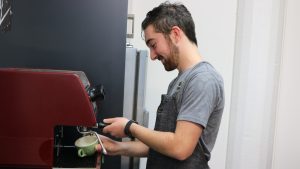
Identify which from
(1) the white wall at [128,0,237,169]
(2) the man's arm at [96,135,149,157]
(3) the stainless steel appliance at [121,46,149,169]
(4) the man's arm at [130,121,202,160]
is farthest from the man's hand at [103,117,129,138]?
(1) the white wall at [128,0,237,169]

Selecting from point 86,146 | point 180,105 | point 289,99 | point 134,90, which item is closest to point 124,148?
point 86,146

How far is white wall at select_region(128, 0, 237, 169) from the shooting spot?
2385 millimetres

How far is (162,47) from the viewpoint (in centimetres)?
127

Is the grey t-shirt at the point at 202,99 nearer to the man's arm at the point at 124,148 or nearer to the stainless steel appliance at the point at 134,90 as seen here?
the man's arm at the point at 124,148

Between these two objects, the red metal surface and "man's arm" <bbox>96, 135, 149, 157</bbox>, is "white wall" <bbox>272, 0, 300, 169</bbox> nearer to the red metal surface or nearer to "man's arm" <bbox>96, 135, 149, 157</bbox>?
"man's arm" <bbox>96, 135, 149, 157</bbox>

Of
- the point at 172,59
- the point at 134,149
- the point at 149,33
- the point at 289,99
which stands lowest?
the point at 134,149

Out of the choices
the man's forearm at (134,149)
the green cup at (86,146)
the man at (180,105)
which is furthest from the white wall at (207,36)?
the green cup at (86,146)

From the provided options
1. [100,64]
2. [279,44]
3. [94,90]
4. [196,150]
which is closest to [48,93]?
[94,90]

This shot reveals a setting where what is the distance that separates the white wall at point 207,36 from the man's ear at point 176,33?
1146 millimetres

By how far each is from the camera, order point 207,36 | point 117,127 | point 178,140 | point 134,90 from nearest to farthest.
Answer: point 178,140 → point 117,127 → point 134,90 → point 207,36

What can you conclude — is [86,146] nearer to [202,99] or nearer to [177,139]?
[177,139]

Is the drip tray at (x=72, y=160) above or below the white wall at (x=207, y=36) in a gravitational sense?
below

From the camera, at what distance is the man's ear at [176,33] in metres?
1.24

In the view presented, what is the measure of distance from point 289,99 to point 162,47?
1558mm
